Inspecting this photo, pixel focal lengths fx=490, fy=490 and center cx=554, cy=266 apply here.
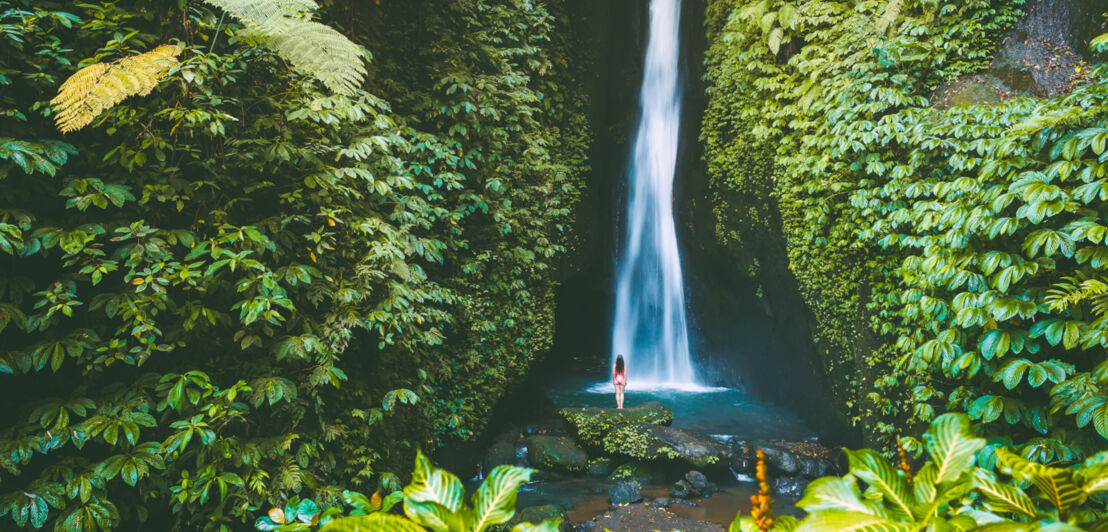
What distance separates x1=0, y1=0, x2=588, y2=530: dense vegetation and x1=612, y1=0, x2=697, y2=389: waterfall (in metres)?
8.07

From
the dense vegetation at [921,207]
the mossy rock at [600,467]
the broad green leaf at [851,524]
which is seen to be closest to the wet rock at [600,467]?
the mossy rock at [600,467]

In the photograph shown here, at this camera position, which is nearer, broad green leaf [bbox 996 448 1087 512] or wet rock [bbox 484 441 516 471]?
broad green leaf [bbox 996 448 1087 512]

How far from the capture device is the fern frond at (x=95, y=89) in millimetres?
2189

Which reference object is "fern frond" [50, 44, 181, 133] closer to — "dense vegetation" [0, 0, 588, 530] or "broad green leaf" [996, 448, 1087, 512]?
"dense vegetation" [0, 0, 588, 530]

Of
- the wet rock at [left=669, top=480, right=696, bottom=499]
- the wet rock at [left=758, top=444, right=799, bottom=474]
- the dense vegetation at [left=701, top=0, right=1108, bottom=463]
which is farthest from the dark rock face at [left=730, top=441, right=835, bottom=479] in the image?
the dense vegetation at [left=701, top=0, right=1108, bottom=463]

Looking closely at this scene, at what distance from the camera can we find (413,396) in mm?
3643

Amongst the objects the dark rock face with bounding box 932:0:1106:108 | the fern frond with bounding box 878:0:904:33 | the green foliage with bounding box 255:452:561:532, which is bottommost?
the green foliage with bounding box 255:452:561:532

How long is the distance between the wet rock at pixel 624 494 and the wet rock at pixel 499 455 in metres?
1.43

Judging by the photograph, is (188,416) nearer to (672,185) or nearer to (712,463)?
(712,463)

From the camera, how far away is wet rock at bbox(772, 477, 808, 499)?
590 centimetres

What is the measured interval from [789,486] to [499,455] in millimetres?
3697

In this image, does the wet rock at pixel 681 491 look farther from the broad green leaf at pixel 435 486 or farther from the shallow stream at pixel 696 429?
the broad green leaf at pixel 435 486

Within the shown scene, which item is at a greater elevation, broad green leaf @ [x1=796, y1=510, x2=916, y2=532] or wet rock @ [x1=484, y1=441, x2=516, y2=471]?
broad green leaf @ [x1=796, y1=510, x2=916, y2=532]

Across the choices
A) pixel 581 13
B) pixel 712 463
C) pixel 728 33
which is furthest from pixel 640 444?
pixel 581 13
